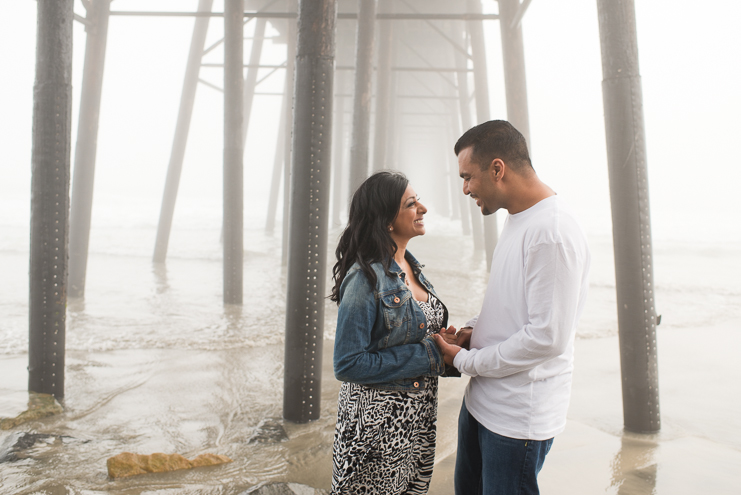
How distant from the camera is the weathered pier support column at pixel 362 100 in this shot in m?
6.11

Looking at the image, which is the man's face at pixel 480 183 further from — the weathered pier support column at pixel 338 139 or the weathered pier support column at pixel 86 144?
the weathered pier support column at pixel 338 139

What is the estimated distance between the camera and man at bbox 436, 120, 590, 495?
1.31 meters

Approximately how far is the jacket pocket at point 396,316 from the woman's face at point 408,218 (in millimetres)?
195

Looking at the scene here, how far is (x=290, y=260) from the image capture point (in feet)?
10.1

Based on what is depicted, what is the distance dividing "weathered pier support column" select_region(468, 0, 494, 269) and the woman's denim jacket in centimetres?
797

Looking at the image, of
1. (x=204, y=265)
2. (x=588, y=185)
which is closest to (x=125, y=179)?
(x=588, y=185)

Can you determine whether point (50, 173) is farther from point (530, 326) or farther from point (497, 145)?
point (530, 326)

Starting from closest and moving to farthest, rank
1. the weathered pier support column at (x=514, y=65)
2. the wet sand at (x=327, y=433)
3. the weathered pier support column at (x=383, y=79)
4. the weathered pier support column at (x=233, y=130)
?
the wet sand at (x=327, y=433) < the weathered pier support column at (x=233, y=130) < the weathered pier support column at (x=514, y=65) < the weathered pier support column at (x=383, y=79)

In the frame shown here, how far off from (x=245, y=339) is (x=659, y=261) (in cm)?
1401

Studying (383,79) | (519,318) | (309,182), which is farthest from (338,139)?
(519,318)

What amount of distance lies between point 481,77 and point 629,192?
25.2 ft

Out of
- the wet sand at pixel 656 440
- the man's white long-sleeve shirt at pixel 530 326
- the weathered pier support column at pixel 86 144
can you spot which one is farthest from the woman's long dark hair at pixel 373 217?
the weathered pier support column at pixel 86 144

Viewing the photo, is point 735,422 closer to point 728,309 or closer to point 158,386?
point 158,386

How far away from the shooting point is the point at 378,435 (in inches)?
62.5
